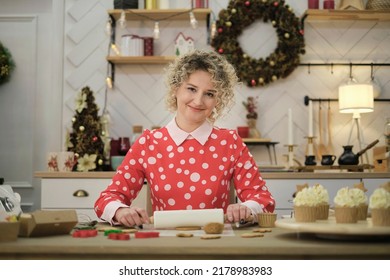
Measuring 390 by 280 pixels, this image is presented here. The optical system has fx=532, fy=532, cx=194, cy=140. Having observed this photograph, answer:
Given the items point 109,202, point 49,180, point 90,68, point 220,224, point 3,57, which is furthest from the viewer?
point 90,68

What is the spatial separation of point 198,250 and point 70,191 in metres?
1.69

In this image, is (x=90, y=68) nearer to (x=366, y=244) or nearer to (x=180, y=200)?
(x=180, y=200)

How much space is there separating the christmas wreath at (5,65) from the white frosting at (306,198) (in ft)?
6.67

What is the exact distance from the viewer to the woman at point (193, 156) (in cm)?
140

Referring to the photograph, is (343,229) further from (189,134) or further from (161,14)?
(161,14)

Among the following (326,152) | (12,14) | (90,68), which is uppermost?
(12,14)

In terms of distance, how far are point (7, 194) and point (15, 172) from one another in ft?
5.43

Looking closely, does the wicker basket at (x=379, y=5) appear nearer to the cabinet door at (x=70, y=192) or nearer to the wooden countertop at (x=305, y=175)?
the wooden countertop at (x=305, y=175)

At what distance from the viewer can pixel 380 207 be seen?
79 cm

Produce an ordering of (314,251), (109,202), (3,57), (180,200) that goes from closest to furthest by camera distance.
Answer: (314,251)
(109,202)
(180,200)
(3,57)

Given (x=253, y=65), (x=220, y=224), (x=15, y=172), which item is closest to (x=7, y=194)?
(x=220, y=224)

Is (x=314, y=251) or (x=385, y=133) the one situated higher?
(x=385, y=133)

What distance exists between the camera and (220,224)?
938mm

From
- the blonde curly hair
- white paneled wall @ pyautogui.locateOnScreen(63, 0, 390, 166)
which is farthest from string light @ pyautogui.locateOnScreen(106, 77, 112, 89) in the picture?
the blonde curly hair
